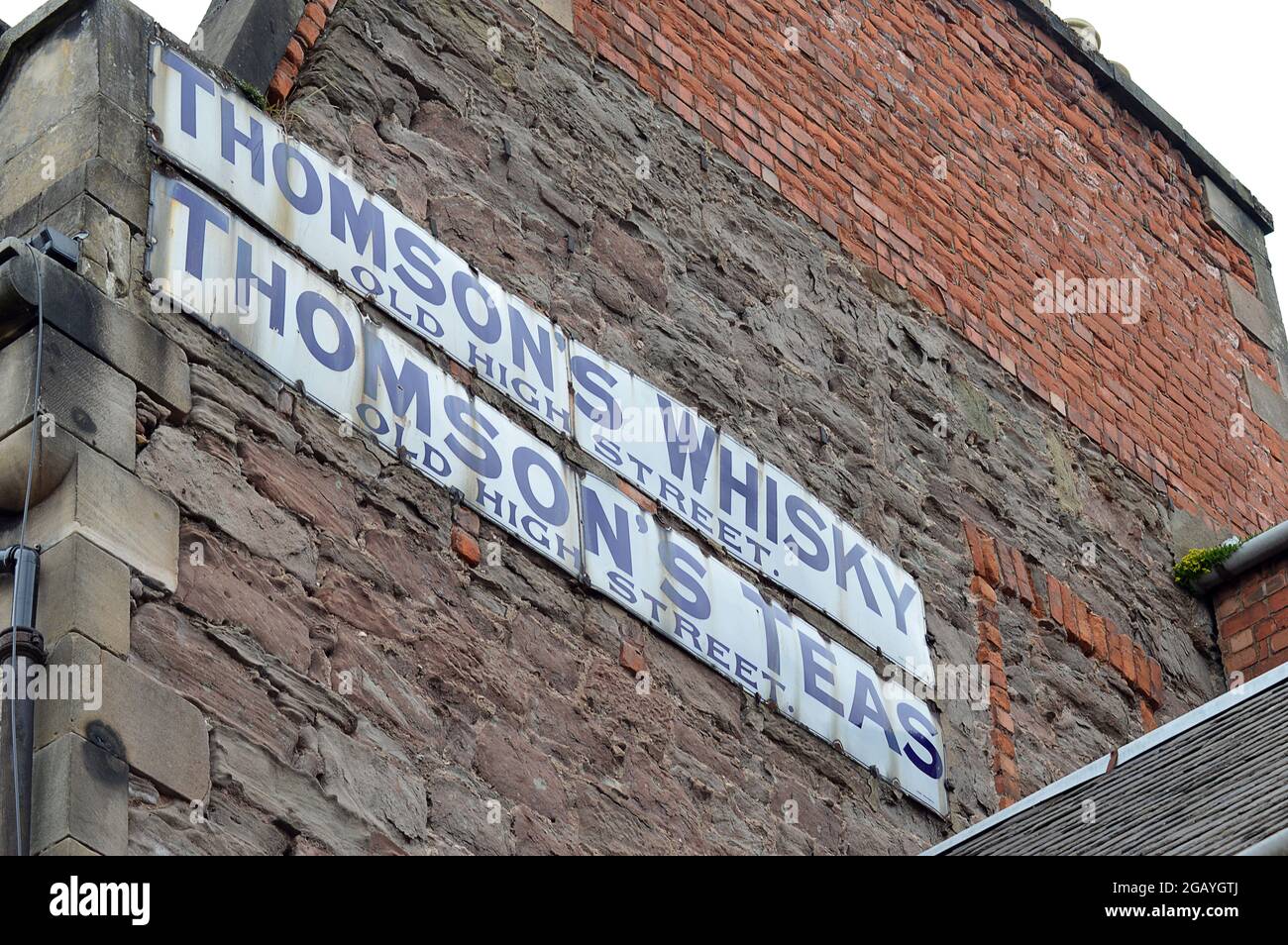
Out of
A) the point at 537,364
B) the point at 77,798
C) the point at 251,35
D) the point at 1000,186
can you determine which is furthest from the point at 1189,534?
the point at 77,798

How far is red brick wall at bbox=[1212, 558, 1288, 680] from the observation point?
858 centimetres

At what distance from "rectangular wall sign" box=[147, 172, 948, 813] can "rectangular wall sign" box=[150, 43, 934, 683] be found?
10 centimetres

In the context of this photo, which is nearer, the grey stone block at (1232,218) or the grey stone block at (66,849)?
the grey stone block at (66,849)

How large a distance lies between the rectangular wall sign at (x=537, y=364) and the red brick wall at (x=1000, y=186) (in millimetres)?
1436

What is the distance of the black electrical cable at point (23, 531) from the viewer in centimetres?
447

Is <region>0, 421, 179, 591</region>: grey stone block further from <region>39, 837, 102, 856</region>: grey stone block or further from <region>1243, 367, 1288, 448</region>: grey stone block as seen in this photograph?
<region>1243, 367, 1288, 448</region>: grey stone block

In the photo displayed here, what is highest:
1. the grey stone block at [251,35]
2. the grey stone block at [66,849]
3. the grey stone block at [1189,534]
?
the grey stone block at [251,35]

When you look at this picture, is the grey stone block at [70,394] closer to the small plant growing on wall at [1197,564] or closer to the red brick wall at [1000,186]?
the red brick wall at [1000,186]

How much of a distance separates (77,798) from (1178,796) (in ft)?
8.10

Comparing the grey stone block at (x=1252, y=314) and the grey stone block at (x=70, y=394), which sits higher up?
the grey stone block at (x=1252, y=314)

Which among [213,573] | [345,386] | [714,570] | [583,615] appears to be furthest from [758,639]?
[213,573]

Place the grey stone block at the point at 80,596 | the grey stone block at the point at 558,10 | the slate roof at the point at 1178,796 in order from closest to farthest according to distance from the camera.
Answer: the slate roof at the point at 1178,796 → the grey stone block at the point at 80,596 → the grey stone block at the point at 558,10

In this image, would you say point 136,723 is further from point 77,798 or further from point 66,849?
point 66,849

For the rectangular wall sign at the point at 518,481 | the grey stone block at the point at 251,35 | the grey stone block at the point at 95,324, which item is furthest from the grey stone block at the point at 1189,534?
the grey stone block at the point at 95,324
